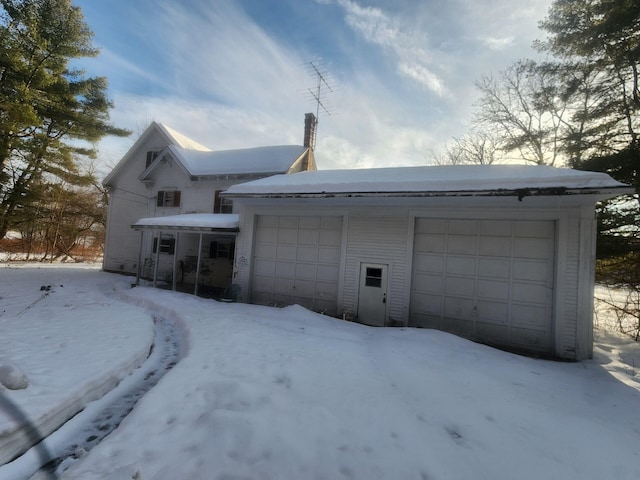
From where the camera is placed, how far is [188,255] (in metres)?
15.4

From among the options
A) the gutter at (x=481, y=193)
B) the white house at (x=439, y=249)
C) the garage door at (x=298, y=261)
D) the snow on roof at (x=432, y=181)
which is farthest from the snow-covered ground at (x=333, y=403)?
the snow on roof at (x=432, y=181)

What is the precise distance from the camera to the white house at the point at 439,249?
7185 millimetres

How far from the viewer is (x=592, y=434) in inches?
136

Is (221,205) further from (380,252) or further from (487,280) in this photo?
(487,280)

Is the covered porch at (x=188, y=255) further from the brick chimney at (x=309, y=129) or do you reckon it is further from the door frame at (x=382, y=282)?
the brick chimney at (x=309, y=129)

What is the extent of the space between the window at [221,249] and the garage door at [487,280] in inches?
366

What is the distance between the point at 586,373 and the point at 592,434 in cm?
331

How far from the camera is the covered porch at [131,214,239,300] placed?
12938 millimetres

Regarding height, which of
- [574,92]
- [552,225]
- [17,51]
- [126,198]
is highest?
[17,51]

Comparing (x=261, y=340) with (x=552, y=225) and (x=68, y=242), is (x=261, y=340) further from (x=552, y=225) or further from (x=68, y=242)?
(x=68, y=242)

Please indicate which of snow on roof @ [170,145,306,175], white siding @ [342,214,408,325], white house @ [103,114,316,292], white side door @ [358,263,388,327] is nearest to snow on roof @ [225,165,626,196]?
white siding @ [342,214,408,325]

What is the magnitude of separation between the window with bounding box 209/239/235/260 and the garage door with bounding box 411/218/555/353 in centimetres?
929

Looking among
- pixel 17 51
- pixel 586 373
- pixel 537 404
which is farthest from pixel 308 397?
pixel 17 51

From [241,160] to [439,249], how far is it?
12.0 metres
